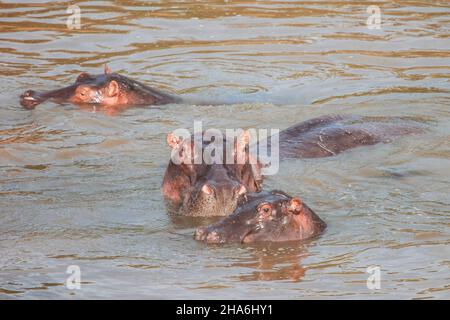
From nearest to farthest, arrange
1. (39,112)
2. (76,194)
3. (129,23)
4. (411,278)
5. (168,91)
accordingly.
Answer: (411,278), (76,194), (39,112), (168,91), (129,23)

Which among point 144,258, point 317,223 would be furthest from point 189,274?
point 317,223

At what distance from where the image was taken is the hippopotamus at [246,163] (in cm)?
851

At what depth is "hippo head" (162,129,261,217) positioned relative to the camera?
27.9ft

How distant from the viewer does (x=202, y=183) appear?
8.61 metres

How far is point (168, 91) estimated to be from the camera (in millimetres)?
14195

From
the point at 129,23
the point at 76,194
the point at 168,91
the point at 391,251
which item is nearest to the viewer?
the point at 391,251

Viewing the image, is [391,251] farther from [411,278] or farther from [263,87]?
[263,87]

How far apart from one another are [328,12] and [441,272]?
10597mm

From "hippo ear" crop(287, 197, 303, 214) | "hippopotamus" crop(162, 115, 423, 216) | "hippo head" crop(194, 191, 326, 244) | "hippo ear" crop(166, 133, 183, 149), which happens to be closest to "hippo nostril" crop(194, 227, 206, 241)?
"hippo head" crop(194, 191, 326, 244)

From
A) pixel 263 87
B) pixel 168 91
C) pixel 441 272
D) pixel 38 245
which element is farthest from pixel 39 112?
pixel 441 272

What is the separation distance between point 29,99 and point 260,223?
5.76m

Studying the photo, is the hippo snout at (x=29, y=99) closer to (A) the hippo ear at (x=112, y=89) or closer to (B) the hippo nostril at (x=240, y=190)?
(A) the hippo ear at (x=112, y=89)

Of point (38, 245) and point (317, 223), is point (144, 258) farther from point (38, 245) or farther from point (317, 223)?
point (317, 223)

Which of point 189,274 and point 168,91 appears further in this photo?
point 168,91
